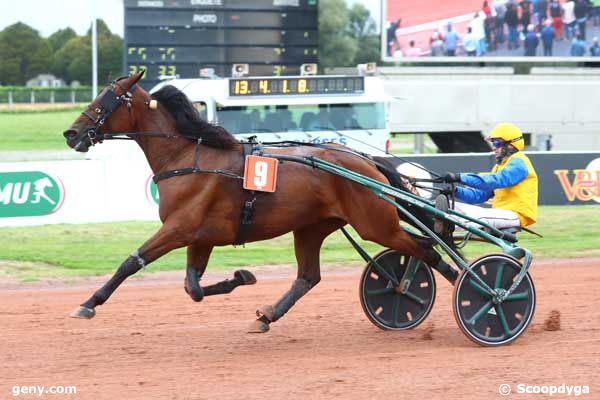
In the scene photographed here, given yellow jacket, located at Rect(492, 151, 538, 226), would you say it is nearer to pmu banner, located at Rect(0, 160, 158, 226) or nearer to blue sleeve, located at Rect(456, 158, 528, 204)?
blue sleeve, located at Rect(456, 158, 528, 204)

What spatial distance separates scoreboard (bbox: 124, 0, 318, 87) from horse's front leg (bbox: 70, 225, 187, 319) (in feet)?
39.7

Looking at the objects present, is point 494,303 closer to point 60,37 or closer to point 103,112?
point 103,112

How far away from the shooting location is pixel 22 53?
143ft

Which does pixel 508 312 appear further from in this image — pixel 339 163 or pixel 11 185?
pixel 11 185

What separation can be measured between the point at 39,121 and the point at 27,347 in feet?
99.8

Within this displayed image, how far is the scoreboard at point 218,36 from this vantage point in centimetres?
1883

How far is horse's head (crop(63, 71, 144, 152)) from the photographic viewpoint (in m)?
7.22

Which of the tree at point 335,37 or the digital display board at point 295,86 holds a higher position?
the tree at point 335,37

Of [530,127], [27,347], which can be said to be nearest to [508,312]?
[27,347]

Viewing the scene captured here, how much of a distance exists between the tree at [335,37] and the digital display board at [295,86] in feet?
93.0

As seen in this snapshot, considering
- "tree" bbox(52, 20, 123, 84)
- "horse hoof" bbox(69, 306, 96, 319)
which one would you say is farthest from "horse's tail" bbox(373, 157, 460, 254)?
"tree" bbox(52, 20, 123, 84)

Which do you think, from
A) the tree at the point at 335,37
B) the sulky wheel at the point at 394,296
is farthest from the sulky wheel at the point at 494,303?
the tree at the point at 335,37

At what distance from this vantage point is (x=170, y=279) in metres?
11.3

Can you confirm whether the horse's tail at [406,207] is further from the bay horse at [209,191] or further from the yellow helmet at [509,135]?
the yellow helmet at [509,135]
